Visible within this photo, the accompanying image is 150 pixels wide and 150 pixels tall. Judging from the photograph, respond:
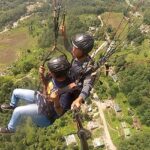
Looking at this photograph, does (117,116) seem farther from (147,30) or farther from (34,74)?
(147,30)

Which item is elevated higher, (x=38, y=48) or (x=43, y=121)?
(x=43, y=121)

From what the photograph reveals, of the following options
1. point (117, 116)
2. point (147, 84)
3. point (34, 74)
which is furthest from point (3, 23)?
point (117, 116)

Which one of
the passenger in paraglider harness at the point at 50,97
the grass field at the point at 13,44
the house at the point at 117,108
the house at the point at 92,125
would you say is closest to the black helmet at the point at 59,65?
the passenger in paraglider harness at the point at 50,97

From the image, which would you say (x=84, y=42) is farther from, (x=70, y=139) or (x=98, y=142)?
(x=70, y=139)

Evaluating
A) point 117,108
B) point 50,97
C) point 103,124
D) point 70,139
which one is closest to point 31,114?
point 50,97

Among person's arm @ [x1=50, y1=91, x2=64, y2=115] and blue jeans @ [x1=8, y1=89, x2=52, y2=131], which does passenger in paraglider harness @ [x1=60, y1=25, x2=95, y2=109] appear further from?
blue jeans @ [x1=8, y1=89, x2=52, y2=131]

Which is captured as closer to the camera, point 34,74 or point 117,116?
point 117,116

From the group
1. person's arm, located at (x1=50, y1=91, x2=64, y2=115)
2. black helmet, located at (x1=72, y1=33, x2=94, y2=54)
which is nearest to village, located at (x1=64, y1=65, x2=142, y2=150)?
person's arm, located at (x1=50, y1=91, x2=64, y2=115)
